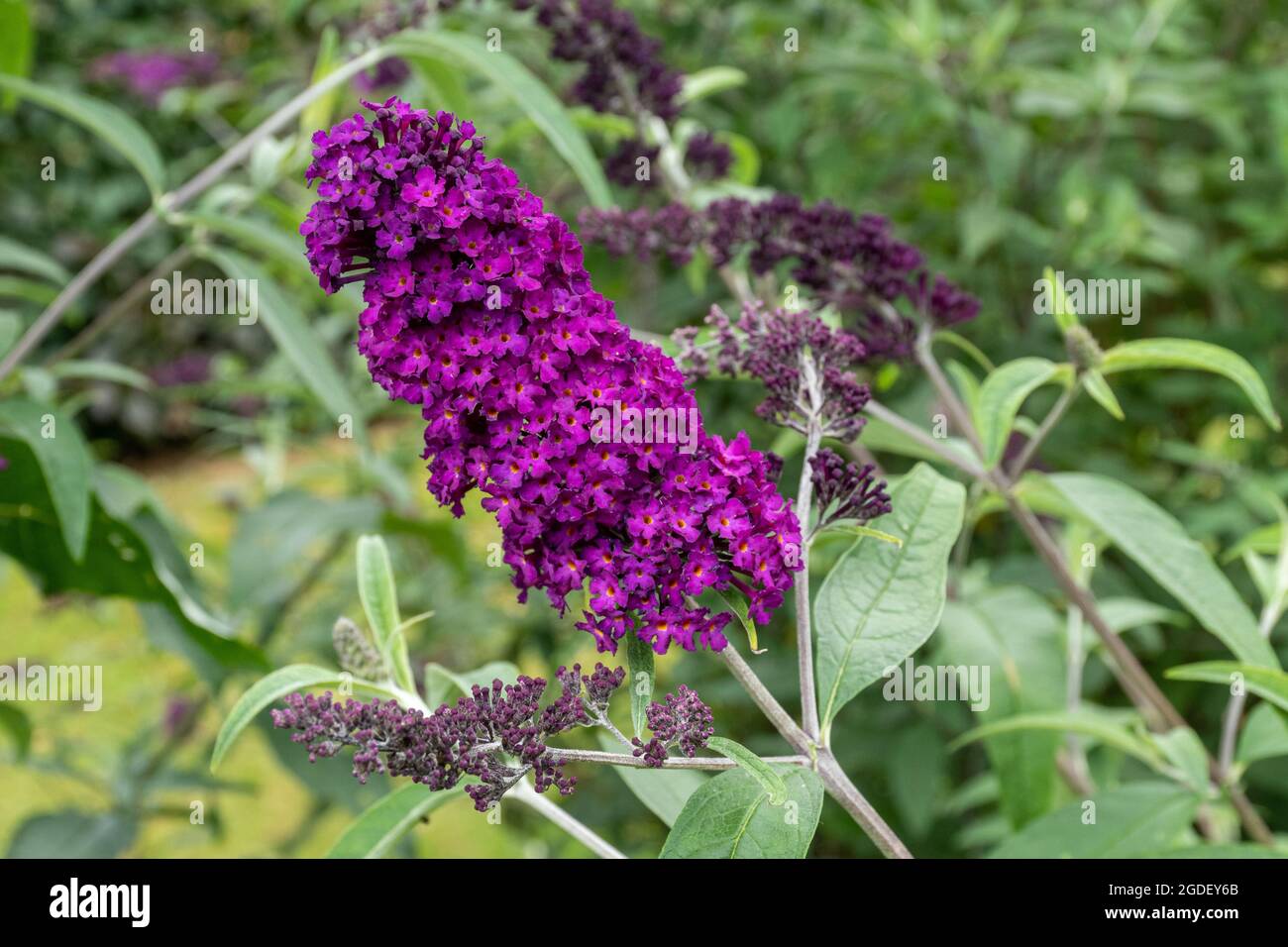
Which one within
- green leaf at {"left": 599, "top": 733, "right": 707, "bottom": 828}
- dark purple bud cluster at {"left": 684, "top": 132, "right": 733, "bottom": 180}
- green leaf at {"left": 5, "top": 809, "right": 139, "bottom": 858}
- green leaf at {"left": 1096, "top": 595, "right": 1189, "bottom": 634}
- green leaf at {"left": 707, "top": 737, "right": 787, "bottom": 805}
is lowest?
green leaf at {"left": 5, "top": 809, "right": 139, "bottom": 858}

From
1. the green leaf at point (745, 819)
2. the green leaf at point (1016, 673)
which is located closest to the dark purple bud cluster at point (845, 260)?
the green leaf at point (1016, 673)

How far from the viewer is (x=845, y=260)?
1.34m

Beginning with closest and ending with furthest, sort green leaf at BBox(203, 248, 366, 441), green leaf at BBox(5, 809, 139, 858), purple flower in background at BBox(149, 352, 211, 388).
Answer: green leaf at BBox(203, 248, 366, 441) → green leaf at BBox(5, 809, 139, 858) → purple flower in background at BBox(149, 352, 211, 388)

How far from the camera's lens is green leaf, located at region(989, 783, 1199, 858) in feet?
4.17

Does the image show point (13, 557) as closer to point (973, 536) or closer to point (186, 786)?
point (186, 786)

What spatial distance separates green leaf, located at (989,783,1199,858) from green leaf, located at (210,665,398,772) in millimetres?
722

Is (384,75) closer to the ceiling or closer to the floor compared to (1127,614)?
closer to the ceiling

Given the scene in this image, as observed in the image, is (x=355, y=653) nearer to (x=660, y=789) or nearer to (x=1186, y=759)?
(x=660, y=789)

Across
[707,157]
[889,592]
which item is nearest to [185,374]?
[707,157]

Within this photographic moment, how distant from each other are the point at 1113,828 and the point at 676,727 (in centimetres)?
68

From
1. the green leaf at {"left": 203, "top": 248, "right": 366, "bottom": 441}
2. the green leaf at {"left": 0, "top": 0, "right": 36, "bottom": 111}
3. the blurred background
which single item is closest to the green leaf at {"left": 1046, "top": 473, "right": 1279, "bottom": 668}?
the blurred background

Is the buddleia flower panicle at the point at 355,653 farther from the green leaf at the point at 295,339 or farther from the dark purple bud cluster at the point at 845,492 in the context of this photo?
the green leaf at the point at 295,339

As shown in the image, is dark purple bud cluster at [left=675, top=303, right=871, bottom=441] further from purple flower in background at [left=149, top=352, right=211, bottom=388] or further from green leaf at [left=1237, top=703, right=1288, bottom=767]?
purple flower in background at [left=149, top=352, right=211, bottom=388]
